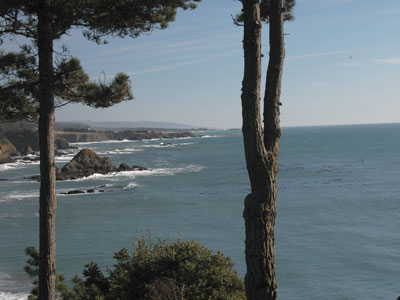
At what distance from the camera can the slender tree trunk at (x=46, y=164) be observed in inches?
300

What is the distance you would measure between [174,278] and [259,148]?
290cm

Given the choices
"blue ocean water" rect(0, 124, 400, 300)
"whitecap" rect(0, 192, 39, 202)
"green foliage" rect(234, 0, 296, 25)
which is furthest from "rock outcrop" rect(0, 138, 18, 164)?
"green foliage" rect(234, 0, 296, 25)

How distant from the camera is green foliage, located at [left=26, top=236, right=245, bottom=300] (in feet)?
22.4

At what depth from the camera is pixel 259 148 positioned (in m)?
5.36

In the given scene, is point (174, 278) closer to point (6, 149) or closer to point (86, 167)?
point (86, 167)

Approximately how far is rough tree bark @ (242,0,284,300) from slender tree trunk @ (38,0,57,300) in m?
3.74

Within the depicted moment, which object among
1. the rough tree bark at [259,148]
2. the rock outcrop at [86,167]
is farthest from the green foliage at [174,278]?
the rock outcrop at [86,167]

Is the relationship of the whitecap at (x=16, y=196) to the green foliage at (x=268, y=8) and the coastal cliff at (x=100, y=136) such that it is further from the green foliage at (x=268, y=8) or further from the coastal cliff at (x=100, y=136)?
the coastal cliff at (x=100, y=136)

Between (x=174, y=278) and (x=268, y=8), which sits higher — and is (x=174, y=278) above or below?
below

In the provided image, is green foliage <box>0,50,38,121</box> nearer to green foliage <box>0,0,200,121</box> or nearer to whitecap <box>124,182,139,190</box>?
green foliage <box>0,0,200,121</box>

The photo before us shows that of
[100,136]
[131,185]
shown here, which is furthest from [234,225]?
[100,136]

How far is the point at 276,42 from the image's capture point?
5.65m

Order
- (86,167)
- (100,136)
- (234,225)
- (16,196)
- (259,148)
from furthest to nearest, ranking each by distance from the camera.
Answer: (100,136), (86,167), (16,196), (234,225), (259,148)

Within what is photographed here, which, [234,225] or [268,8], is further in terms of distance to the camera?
[234,225]
